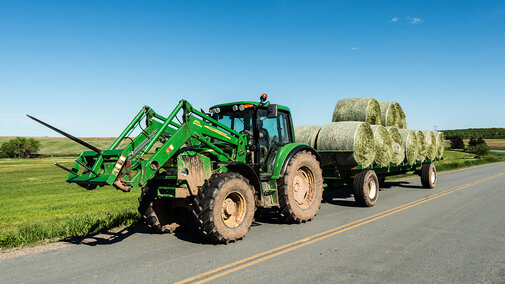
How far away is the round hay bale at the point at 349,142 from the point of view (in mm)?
9406

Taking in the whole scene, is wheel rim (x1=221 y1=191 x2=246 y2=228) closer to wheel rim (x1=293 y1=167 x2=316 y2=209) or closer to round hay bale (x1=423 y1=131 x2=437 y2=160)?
wheel rim (x1=293 y1=167 x2=316 y2=209)

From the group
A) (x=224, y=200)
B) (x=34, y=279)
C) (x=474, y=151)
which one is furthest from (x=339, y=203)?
(x=474, y=151)

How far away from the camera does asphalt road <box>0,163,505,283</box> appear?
4.32 meters

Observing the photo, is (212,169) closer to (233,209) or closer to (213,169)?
(213,169)

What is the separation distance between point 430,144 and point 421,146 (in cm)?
114

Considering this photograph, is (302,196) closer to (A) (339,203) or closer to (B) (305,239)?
(B) (305,239)

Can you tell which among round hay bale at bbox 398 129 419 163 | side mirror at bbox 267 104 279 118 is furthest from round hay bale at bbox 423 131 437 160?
side mirror at bbox 267 104 279 118

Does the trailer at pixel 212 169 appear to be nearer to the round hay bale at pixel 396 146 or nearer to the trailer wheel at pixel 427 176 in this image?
the round hay bale at pixel 396 146

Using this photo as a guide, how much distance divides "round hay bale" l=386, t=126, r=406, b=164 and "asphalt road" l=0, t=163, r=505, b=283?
12.5 ft

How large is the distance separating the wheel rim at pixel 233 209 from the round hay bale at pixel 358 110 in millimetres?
7034

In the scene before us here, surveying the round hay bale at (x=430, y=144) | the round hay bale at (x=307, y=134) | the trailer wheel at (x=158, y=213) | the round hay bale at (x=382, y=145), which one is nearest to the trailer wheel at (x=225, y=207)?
the trailer wheel at (x=158, y=213)

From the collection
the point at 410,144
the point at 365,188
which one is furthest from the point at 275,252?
the point at 410,144

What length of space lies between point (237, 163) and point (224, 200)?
759 millimetres

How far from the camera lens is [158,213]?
21.4ft
